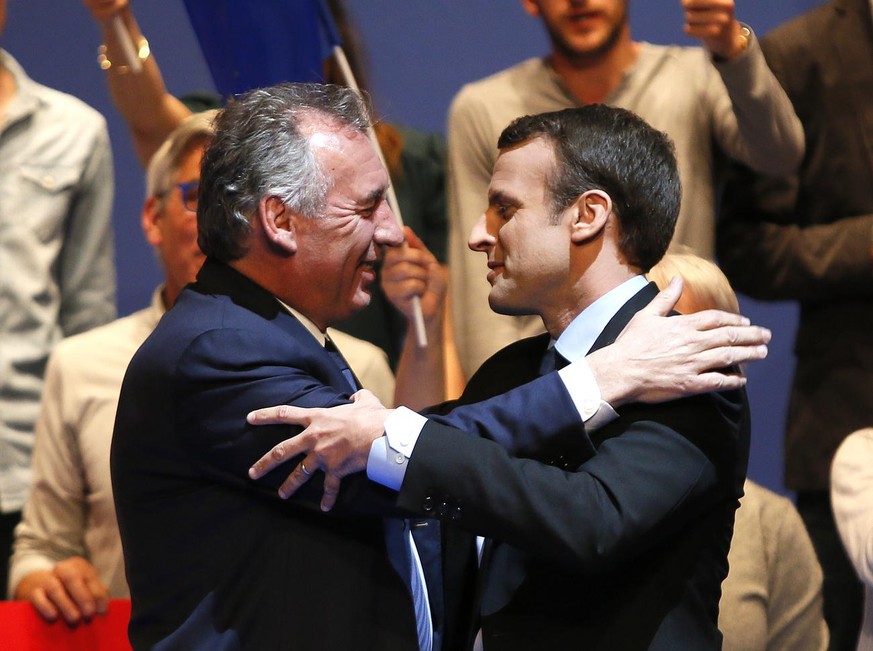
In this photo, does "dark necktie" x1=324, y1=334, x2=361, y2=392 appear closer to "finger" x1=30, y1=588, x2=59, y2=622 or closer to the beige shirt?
A: "finger" x1=30, y1=588, x2=59, y2=622

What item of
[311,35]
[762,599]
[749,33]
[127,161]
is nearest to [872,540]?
[762,599]

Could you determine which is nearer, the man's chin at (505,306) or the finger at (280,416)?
the finger at (280,416)

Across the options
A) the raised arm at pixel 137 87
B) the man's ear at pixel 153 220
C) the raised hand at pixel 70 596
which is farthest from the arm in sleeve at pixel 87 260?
the raised hand at pixel 70 596

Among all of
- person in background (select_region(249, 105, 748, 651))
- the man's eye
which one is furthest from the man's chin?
the man's eye

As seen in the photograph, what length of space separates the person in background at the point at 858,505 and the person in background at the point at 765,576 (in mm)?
95

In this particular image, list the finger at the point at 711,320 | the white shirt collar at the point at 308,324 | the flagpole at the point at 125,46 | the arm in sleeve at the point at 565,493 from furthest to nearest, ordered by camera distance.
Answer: the flagpole at the point at 125,46, the white shirt collar at the point at 308,324, the finger at the point at 711,320, the arm in sleeve at the point at 565,493

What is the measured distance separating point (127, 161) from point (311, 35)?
4.52 ft

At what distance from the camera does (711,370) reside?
206 cm

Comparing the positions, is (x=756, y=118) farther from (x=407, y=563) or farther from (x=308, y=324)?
(x=407, y=563)

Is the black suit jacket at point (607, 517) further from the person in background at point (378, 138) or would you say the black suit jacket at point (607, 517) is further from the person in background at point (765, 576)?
the person in background at point (378, 138)

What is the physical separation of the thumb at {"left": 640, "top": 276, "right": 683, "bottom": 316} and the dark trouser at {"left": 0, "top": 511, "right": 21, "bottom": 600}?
5.60ft

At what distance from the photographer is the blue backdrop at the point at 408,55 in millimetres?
4234

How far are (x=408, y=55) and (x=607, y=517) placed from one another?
105 inches

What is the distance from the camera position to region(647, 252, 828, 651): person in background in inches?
108
